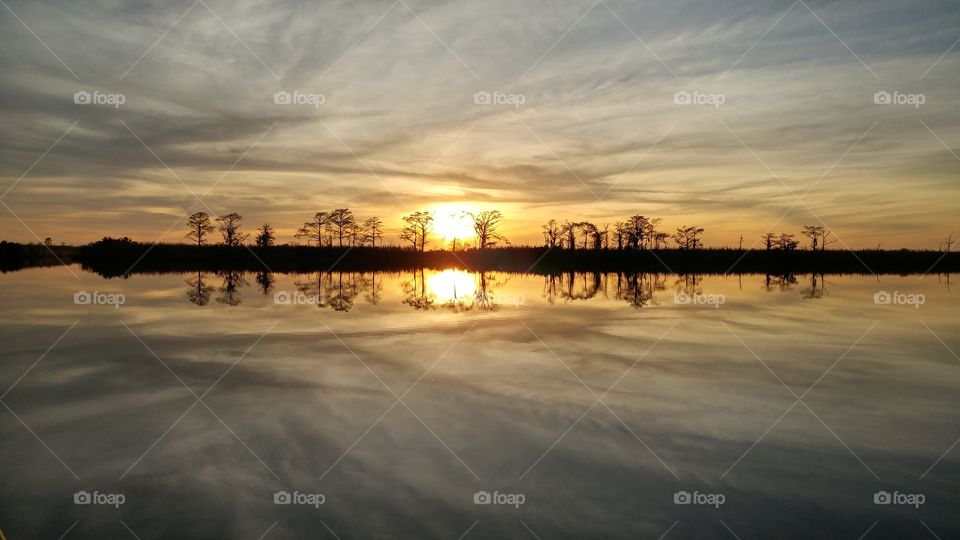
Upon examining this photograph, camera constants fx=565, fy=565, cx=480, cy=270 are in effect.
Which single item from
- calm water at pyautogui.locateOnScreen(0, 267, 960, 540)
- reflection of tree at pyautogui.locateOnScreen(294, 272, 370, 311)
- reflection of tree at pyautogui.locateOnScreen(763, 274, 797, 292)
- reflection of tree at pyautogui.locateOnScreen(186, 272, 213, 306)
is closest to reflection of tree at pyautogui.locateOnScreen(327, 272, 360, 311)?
reflection of tree at pyautogui.locateOnScreen(294, 272, 370, 311)

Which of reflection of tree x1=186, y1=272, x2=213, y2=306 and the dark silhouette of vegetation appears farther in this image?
the dark silhouette of vegetation

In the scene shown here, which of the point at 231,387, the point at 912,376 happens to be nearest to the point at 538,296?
the point at 912,376

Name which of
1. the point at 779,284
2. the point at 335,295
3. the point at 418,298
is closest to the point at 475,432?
the point at 418,298

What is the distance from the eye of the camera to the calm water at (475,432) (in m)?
6.55

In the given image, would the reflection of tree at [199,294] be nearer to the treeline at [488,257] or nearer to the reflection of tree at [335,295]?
the reflection of tree at [335,295]

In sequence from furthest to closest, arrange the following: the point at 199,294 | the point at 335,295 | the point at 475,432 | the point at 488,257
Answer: the point at 488,257
the point at 335,295
the point at 199,294
the point at 475,432

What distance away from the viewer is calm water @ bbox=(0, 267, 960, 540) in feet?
21.5

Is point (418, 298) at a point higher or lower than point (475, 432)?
higher

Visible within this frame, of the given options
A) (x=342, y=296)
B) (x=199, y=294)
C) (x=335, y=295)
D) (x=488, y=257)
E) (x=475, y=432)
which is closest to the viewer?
(x=475, y=432)

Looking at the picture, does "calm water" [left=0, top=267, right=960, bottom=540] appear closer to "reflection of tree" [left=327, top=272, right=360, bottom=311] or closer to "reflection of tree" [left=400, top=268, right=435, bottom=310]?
"reflection of tree" [left=327, top=272, right=360, bottom=311]

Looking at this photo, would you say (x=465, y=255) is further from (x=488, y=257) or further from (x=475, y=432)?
(x=475, y=432)

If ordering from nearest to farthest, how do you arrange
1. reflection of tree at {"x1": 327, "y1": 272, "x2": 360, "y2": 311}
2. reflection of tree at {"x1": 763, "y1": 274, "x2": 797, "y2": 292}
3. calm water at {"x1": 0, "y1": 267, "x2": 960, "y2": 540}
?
calm water at {"x1": 0, "y1": 267, "x2": 960, "y2": 540}
reflection of tree at {"x1": 327, "y1": 272, "x2": 360, "y2": 311}
reflection of tree at {"x1": 763, "y1": 274, "x2": 797, "y2": 292}

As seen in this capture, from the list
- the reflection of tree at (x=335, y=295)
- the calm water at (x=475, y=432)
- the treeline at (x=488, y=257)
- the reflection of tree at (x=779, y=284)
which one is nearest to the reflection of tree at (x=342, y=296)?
the reflection of tree at (x=335, y=295)

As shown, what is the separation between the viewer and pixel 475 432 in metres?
9.12
